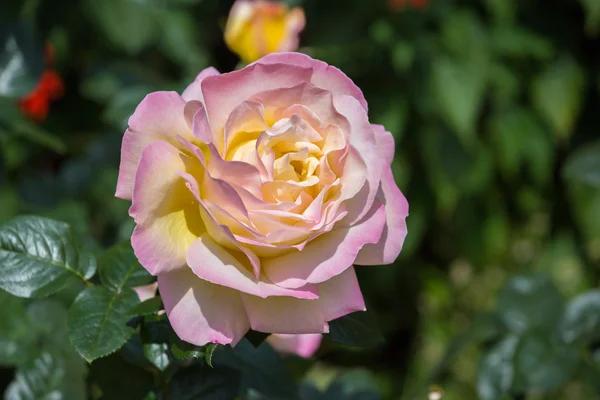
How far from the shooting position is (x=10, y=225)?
1.95ft

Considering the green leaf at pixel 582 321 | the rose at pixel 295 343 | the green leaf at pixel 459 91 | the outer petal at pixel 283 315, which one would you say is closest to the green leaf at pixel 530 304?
the green leaf at pixel 582 321

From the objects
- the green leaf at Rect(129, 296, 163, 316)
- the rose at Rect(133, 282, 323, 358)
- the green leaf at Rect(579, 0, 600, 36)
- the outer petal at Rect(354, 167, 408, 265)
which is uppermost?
the outer petal at Rect(354, 167, 408, 265)

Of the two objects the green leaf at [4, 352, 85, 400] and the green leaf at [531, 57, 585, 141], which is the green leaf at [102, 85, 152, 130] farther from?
the green leaf at [531, 57, 585, 141]

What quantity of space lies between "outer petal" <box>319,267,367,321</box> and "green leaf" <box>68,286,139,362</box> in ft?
0.51

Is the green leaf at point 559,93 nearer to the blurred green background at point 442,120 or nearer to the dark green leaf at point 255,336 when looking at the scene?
the blurred green background at point 442,120

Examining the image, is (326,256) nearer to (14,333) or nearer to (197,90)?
(197,90)

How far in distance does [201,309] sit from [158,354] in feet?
0.32

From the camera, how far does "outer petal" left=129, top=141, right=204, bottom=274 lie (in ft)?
1.62

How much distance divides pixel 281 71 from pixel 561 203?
2.19 metres

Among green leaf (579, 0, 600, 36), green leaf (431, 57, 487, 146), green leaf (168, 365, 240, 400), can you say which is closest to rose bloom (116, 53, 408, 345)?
green leaf (168, 365, 240, 400)

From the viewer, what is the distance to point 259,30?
4.32ft

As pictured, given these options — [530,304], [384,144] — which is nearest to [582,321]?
[530,304]

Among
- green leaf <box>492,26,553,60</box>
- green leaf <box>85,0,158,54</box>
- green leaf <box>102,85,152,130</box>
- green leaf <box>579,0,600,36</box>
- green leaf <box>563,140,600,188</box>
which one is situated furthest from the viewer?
green leaf <box>492,26,553,60</box>

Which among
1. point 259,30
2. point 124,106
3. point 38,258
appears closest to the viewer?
point 38,258
